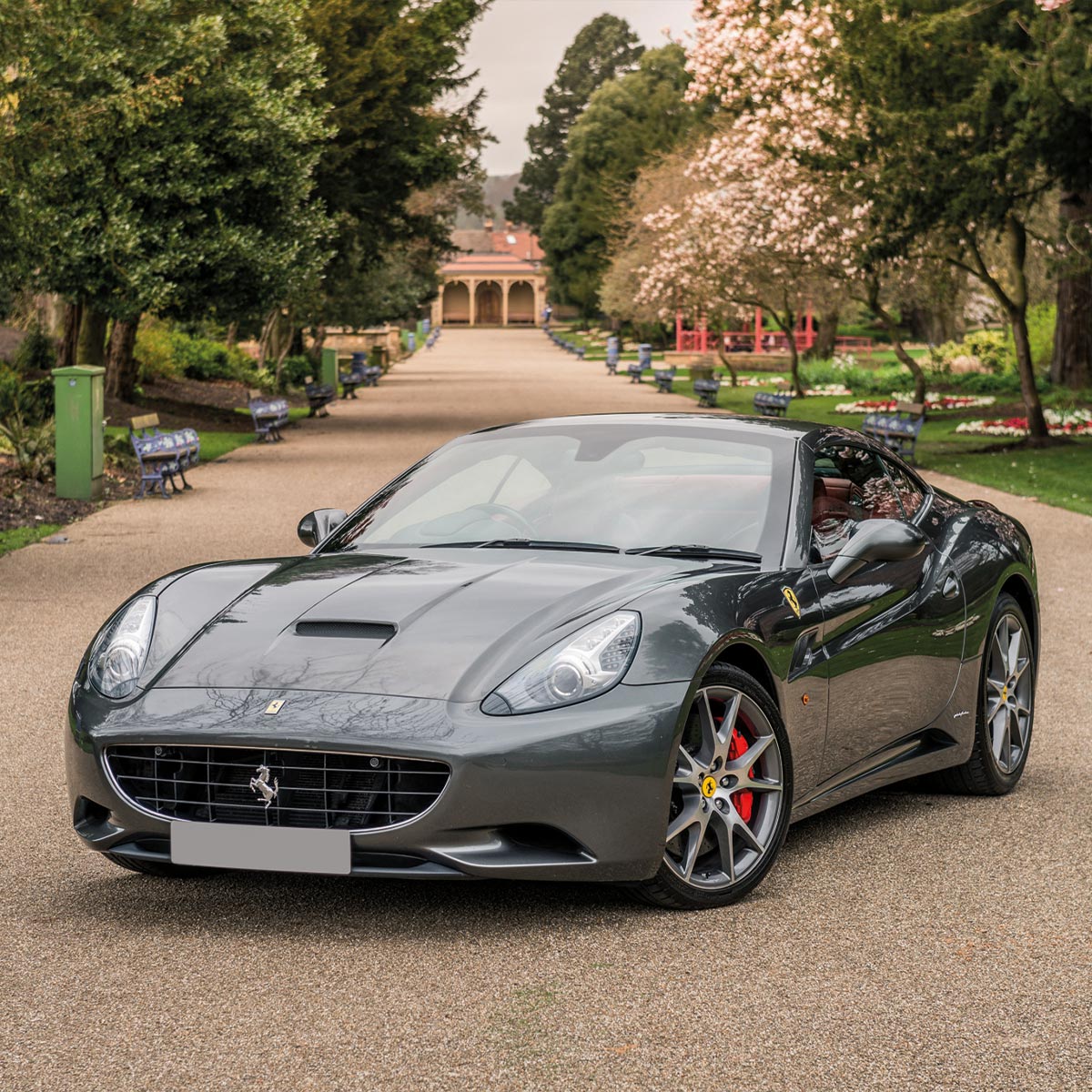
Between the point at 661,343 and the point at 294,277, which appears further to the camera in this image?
the point at 661,343

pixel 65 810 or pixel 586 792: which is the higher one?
pixel 586 792

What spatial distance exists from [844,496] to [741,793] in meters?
1.57

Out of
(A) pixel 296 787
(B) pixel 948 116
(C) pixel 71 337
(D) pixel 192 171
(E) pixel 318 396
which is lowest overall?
(E) pixel 318 396

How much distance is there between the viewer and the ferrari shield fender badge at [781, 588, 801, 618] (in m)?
5.38

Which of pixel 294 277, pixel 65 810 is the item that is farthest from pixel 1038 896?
pixel 294 277

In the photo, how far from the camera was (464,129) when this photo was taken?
3753 cm

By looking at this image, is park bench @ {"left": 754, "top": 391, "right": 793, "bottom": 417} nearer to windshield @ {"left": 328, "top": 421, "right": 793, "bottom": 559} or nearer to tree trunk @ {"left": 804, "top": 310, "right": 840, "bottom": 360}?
tree trunk @ {"left": 804, "top": 310, "right": 840, "bottom": 360}

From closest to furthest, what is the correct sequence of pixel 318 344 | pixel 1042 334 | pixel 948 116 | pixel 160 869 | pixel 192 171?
pixel 160 869 < pixel 948 116 < pixel 192 171 < pixel 1042 334 < pixel 318 344

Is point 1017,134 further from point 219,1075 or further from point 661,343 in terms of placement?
point 661,343

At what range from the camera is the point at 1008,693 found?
6.72 meters

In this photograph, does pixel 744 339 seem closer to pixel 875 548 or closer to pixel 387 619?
pixel 875 548

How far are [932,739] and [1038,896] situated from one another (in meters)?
1.06

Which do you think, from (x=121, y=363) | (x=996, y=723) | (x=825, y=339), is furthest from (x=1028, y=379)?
(x=825, y=339)

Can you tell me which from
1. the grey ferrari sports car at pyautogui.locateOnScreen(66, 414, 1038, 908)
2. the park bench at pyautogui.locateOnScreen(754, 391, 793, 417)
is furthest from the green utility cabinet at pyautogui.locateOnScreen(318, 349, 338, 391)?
the grey ferrari sports car at pyautogui.locateOnScreen(66, 414, 1038, 908)
